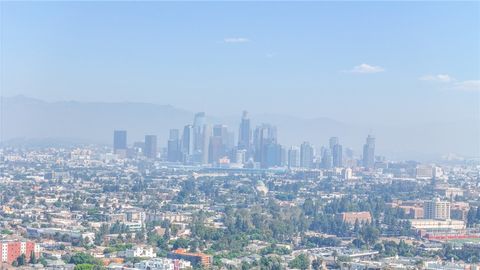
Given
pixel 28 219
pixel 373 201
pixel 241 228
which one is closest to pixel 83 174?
pixel 373 201

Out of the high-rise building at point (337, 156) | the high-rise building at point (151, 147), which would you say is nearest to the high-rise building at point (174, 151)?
the high-rise building at point (151, 147)

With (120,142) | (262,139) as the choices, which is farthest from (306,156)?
(120,142)

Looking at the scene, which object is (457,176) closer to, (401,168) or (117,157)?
(401,168)

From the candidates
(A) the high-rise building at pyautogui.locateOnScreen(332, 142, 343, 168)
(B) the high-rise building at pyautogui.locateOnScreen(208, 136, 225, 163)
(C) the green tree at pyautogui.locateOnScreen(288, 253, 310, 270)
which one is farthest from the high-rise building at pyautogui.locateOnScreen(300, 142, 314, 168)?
(C) the green tree at pyautogui.locateOnScreen(288, 253, 310, 270)

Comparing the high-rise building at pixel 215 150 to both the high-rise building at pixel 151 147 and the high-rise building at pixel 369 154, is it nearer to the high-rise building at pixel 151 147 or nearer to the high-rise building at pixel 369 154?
the high-rise building at pixel 151 147

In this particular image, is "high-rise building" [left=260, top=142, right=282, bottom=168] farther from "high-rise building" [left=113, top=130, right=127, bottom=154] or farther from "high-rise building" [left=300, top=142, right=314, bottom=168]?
"high-rise building" [left=113, top=130, right=127, bottom=154]

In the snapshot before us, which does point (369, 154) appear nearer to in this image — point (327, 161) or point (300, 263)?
point (327, 161)

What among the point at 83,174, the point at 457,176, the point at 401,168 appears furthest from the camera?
the point at 401,168

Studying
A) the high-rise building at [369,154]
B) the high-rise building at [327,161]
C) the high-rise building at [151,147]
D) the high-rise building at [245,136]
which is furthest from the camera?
the high-rise building at [245,136]

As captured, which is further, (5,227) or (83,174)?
(83,174)
